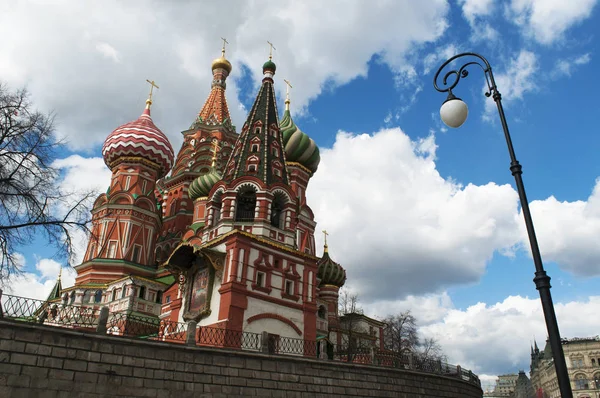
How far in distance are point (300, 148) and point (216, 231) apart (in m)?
13.9

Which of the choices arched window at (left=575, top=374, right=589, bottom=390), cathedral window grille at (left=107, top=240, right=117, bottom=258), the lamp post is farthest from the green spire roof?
arched window at (left=575, top=374, right=589, bottom=390)

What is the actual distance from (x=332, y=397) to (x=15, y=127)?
13.0 metres

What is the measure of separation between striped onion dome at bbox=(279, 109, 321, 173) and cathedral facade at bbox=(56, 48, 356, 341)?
0.08 metres

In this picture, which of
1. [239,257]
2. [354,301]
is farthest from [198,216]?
[354,301]

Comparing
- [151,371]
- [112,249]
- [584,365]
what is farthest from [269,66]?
[584,365]

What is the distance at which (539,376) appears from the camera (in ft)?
270

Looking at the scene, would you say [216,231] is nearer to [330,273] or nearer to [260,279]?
[260,279]

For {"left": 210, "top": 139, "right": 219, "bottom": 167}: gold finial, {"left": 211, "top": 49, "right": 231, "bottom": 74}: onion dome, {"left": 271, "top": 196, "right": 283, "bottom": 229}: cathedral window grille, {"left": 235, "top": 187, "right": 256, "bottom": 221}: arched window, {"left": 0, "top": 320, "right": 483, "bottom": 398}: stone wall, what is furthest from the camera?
{"left": 211, "top": 49, "right": 231, "bottom": 74}: onion dome

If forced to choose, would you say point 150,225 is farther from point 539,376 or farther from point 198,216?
point 539,376

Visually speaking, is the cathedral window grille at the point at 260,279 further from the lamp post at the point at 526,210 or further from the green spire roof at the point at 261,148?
the lamp post at the point at 526,210

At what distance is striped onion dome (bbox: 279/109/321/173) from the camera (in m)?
37.3

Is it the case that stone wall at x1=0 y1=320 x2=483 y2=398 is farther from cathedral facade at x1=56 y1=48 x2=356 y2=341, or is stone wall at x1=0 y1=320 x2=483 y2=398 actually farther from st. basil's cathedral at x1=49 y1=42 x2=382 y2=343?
st. basil's cathedral at x1=49 y1=42 x2=382 y2=343

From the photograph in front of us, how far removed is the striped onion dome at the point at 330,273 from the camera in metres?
35.6

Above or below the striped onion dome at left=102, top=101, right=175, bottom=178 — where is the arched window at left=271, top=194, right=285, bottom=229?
below
